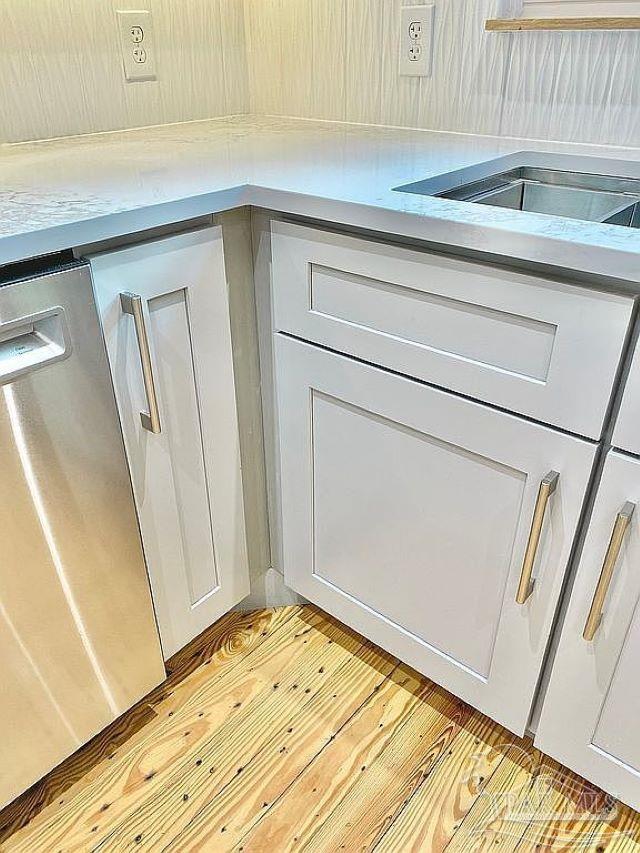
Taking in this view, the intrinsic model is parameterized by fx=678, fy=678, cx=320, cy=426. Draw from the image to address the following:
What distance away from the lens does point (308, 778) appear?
114cm

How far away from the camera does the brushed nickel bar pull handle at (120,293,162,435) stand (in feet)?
2.86

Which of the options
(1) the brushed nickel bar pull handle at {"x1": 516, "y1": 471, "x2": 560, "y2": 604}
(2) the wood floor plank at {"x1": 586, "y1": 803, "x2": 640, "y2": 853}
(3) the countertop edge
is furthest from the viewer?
(2) the wood floor plank at {"x1": 586, "y1": 803, "x2": 640, "y2": 853}

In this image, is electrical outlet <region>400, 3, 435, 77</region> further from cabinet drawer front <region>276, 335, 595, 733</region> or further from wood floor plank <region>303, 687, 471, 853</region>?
wood floor plank <region>303, 687, 471, 853</region>

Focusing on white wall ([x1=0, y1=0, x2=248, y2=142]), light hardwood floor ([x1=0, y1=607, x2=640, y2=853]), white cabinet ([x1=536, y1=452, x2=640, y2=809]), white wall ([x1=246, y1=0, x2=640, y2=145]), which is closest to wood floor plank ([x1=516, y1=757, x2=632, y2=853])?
light hardwood floor ([x1=0, y1=607, x2=640, y2=853])

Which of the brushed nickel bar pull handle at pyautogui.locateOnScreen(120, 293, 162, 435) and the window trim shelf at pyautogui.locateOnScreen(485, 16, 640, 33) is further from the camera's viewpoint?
the window trim shelf at pyautogui.locateOnScreen(485, 16, 640, 33)

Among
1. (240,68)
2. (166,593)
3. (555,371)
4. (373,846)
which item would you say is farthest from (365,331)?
(240,68)

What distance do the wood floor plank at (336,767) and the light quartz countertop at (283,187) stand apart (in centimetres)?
86

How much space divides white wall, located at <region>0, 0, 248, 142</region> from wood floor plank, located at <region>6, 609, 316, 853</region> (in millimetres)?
1094

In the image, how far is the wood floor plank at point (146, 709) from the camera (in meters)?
1.10

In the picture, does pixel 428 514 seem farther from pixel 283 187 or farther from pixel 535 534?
pixel 283 187

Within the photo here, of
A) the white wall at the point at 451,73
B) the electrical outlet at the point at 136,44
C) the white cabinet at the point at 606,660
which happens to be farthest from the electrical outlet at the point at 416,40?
the white cabinet at the point at 606,660

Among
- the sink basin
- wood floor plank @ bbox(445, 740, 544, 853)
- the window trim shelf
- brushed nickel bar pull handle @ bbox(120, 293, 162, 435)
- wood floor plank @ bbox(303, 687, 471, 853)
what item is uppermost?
the window trim shelf

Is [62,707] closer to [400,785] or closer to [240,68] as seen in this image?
[400,785]

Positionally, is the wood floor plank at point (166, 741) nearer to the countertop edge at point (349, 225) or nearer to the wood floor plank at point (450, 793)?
the wood floor plank at point (450, 793)
